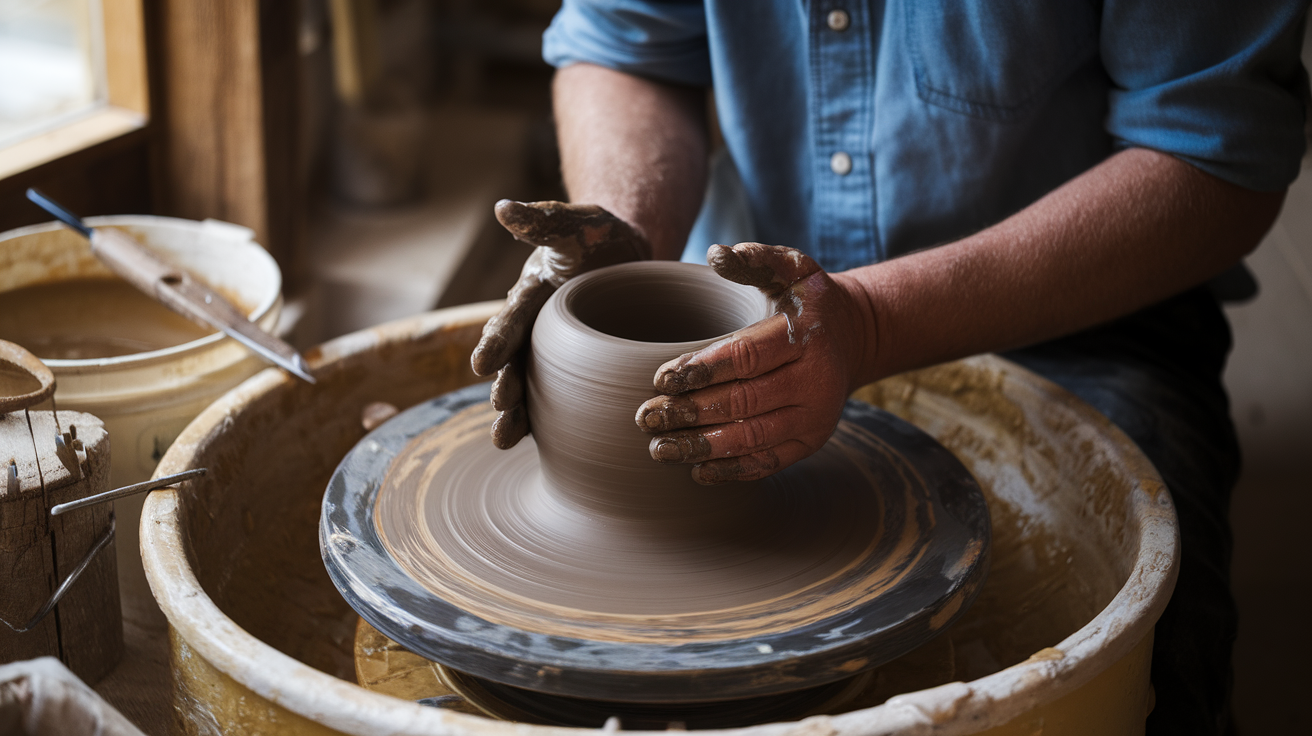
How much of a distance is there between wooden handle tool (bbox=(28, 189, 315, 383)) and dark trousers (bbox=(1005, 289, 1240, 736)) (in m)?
1.19

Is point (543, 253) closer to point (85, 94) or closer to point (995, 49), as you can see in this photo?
point (995, 49)

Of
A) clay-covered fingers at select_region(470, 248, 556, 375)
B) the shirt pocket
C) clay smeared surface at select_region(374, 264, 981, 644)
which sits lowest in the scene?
clay smeared surface at select_region(374, 264, 981, 644)

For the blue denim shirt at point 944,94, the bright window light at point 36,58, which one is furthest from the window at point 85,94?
the blue denim shirt at point 944,94

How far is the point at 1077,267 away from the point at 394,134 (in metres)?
2.88

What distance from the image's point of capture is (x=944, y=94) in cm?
166

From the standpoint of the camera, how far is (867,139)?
1.75 meters

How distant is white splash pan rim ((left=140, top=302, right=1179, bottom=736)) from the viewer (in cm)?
94

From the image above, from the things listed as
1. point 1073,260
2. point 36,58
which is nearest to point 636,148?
point 1073,260

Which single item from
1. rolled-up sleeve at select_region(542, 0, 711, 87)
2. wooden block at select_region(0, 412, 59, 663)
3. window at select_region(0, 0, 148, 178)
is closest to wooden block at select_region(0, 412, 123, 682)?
wooden block at select_region(0, 412, 59, 663)

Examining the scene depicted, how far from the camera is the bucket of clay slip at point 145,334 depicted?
152 cm

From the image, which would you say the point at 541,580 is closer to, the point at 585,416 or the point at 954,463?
the point at 585,416

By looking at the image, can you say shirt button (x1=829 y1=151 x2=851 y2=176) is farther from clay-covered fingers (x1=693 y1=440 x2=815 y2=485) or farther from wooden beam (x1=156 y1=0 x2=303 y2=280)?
wooden beam (x1=156 y1=0 x2=303 y2=280)

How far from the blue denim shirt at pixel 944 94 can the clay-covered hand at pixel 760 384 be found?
1.89ft

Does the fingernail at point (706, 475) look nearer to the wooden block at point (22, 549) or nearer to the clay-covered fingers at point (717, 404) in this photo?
the clay-covered fingers at point (717, 404)
